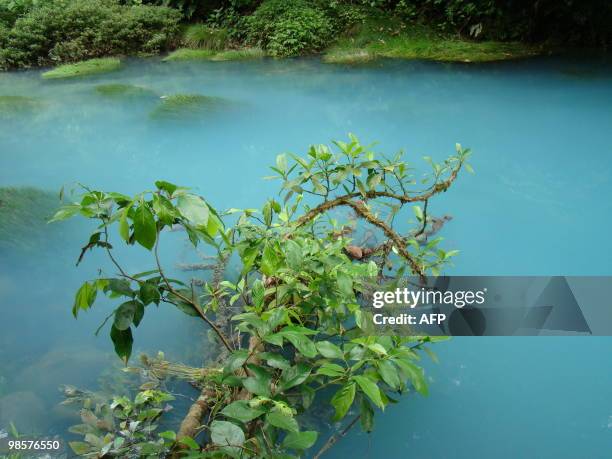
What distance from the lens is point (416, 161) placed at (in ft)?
11.8

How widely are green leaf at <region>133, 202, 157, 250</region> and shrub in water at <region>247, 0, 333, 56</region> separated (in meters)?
6.42

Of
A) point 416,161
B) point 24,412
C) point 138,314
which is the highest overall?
point 138,314

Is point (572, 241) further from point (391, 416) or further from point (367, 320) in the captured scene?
point (367, 320)

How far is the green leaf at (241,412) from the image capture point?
114cm

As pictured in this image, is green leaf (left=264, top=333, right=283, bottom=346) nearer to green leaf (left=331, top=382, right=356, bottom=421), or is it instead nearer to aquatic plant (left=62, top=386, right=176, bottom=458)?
green leaf (left=331, top=382, right=356, bottom=421)

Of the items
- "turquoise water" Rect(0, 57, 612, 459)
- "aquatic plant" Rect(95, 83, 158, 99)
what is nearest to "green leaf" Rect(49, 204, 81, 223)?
"turquoise water" Rect(0, 57, 612, 459)

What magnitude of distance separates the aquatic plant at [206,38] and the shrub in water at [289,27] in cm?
47

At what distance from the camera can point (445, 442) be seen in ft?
5.50

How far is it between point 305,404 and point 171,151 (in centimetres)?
306

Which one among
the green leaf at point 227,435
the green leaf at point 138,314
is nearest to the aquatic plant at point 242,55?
the green leaf at point 138,314

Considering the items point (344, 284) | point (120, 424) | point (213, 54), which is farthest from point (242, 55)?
point (344, 284)

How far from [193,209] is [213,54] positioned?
704cm

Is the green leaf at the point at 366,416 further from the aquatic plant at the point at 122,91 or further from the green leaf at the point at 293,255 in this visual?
the aquatic plant at the point at 122,91
